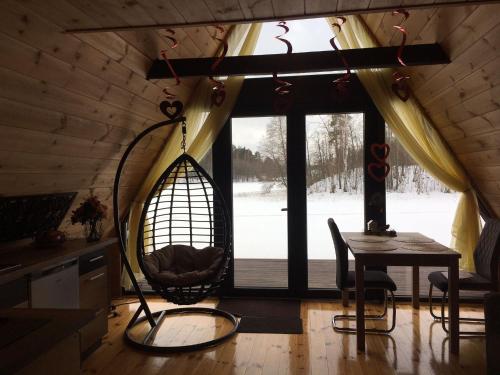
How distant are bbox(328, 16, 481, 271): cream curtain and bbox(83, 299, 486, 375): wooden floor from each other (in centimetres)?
98

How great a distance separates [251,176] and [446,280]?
217 centimetres

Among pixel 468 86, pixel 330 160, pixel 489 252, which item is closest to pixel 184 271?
pixel 330 160

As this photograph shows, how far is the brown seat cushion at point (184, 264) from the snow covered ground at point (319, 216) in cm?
83

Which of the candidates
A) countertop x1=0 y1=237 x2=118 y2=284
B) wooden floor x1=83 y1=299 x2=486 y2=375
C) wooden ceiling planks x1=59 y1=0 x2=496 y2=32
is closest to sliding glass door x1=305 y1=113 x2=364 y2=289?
wooden floor x1=83 y1=299 x2=486 y2=375

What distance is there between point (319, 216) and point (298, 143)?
0.83 metres

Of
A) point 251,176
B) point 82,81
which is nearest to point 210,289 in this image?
point 251,176

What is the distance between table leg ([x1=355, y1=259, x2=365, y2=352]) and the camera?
3225mm

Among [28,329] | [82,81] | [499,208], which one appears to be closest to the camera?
[28,329]

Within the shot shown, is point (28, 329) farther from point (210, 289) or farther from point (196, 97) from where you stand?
point (196, 97)

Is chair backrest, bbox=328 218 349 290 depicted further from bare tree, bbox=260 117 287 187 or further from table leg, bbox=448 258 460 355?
bare tree, bbox=260 117 287 187

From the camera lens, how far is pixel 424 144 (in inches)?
163

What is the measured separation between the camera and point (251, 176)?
462 cm

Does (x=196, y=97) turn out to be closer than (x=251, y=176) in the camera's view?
Yes

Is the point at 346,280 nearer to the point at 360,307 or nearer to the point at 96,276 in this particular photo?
the point at 360,307
